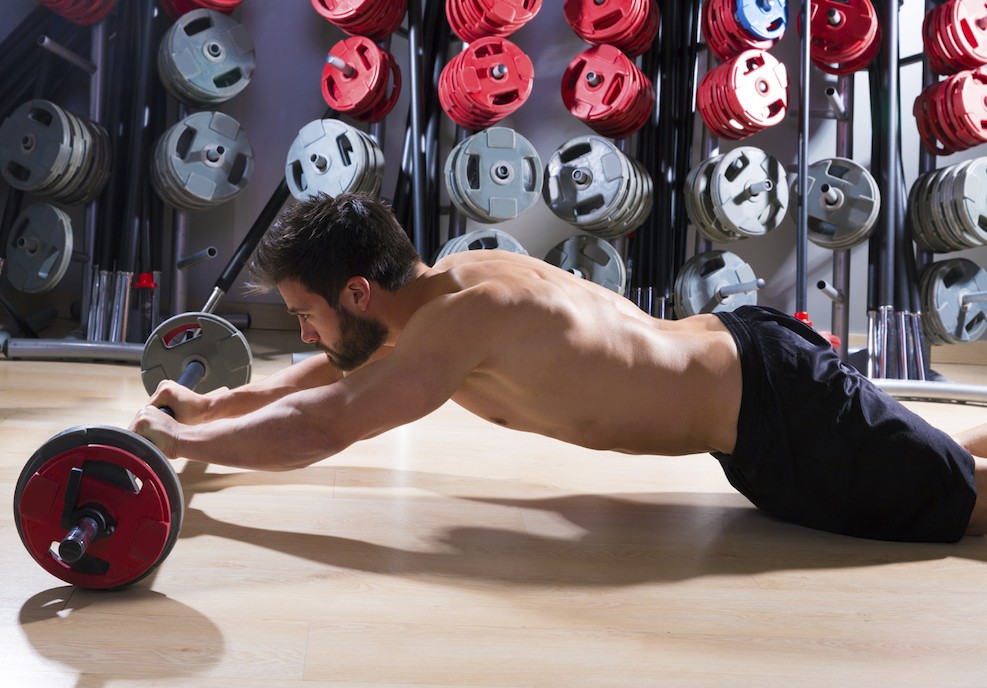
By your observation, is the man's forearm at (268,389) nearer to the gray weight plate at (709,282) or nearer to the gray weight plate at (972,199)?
the gray weight plate at (709,282)

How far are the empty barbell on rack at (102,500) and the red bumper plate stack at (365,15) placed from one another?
237 cm

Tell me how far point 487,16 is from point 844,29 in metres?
1.24

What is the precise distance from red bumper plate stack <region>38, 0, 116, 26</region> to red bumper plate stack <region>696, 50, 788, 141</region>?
210cm

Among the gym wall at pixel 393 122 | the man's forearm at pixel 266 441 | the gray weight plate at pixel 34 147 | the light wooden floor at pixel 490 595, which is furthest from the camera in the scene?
the gym wall at pixel 393 122

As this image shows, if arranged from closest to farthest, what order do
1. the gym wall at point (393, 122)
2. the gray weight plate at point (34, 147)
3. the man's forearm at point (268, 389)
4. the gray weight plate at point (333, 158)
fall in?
the man's forearm at point (268, 389) → the gray weight plate at point (34, 147) → the gray weight plate at point (333, 158) → the gym wall at point (393, 122)

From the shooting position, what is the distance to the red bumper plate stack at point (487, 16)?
9.99 ft

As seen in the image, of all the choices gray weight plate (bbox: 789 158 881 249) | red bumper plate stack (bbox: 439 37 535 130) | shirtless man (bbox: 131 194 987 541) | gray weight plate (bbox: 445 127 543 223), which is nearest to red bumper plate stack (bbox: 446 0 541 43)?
red bumper plate stack (bbox: 439 37 535 130)

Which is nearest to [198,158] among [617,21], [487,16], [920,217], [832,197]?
[487,16]

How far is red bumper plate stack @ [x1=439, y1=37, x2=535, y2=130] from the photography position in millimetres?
3008

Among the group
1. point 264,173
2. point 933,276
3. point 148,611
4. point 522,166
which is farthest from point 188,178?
point 933,276

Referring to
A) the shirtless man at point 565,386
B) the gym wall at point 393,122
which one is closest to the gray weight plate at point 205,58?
the gym wall at point 393,122

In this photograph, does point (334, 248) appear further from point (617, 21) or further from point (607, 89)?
point (617, 21)

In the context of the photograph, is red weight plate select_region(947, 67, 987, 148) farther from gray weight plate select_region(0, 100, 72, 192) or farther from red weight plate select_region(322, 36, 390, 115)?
gray weight plate select_region(0, 100, 72, 192)

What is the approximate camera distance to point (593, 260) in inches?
125
